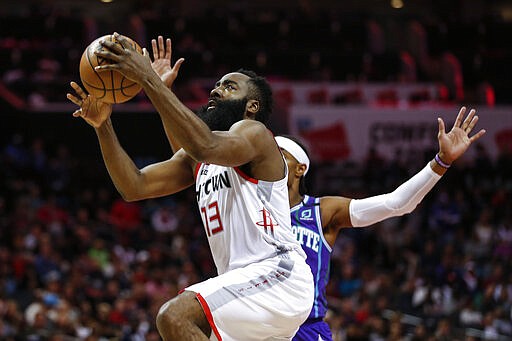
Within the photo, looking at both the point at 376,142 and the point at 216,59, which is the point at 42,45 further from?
the point at 376,142

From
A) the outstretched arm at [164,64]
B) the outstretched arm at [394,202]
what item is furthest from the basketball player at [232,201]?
the outstretched arm at [394,202]

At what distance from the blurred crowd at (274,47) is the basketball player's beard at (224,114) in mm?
14281

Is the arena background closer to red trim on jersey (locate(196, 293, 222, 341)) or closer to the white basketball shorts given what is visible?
A: the white basketball shorts

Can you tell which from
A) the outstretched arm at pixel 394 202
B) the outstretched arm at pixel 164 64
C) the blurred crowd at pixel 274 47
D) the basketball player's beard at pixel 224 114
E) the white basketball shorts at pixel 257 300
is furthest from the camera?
the blurred crowd at pixel 274 47

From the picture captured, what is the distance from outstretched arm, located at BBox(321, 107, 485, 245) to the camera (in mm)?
5965

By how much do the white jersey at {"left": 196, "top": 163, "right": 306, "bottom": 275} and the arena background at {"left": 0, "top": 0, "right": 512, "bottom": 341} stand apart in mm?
7019

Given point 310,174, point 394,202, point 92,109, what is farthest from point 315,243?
point 310,174

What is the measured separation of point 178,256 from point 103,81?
10577 millimetres

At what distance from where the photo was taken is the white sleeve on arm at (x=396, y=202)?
19.7ft

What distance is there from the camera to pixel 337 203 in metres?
6.10

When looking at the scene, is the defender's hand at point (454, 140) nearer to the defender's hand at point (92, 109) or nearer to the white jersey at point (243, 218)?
the white jersey at point (243, 218)

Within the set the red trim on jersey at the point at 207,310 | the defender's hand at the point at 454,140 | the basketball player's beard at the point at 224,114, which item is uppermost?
the basketball player's beard at the point at 224,114

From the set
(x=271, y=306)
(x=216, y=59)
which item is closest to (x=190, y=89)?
(x=216, y=59)

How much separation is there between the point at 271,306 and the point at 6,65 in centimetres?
1665
